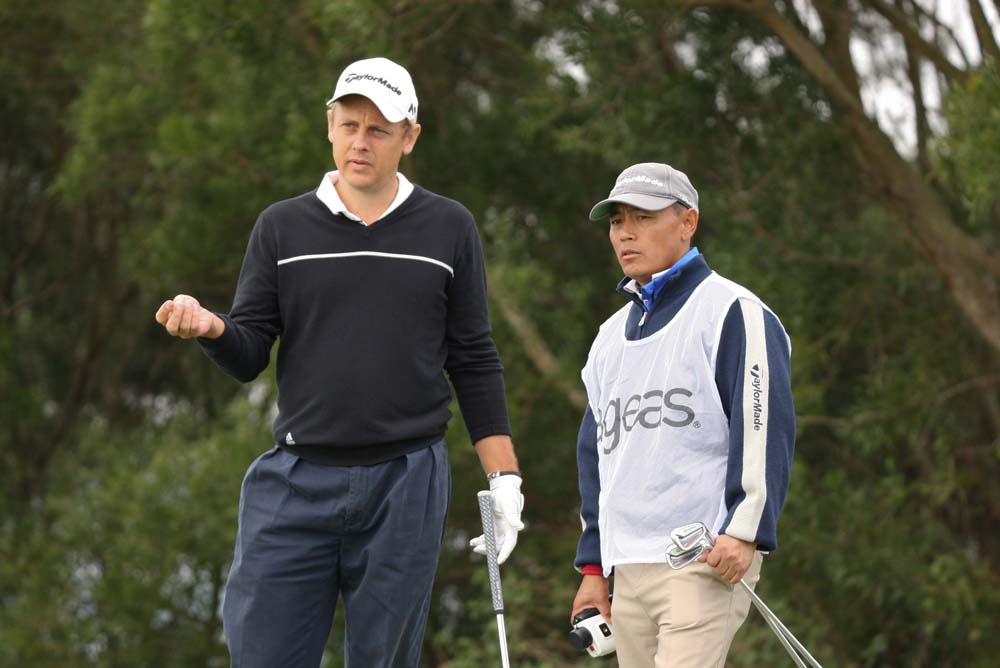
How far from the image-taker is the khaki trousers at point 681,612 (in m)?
3.38

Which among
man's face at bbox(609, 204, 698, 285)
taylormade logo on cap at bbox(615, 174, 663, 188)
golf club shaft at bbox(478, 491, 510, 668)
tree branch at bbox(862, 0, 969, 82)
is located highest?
tree branch at bbox(862, 0, 969, 82)

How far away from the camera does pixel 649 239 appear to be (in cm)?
362

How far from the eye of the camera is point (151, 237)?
1120 centimetres

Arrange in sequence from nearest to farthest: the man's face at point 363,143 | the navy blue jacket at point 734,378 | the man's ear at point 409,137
A: the navy blue jacket at point 734,378 < the man's face at point 363,143 < the man's ear at point 409,137

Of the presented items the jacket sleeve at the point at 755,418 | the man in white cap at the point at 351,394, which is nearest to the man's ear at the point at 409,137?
the man in white cap at the point at 351,394

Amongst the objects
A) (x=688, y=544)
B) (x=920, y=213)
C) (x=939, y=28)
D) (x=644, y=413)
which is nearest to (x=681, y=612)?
(x=688, y=544)

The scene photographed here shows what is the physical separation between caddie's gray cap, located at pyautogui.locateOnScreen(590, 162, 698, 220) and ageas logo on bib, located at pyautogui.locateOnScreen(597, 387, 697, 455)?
42cm

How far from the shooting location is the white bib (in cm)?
343

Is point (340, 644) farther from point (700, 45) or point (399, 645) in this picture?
point (399, 645)

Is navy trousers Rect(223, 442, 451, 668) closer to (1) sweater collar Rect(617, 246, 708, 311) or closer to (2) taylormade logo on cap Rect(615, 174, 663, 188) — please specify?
(1) sweater collar Rect(617, 246, 708, 311)

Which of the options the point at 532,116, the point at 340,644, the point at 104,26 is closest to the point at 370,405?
the point at 532,116

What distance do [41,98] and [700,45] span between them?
6613 millimetres

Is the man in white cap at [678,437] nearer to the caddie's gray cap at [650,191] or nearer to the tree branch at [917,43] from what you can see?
the caddie's gray cap at [650,191]

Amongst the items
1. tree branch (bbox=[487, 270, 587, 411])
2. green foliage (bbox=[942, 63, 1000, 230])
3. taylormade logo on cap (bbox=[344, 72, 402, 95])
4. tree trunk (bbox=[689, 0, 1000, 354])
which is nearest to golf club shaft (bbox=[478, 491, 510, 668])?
taylormade logo on cap (bbox=[344, 72, 402, 95])
